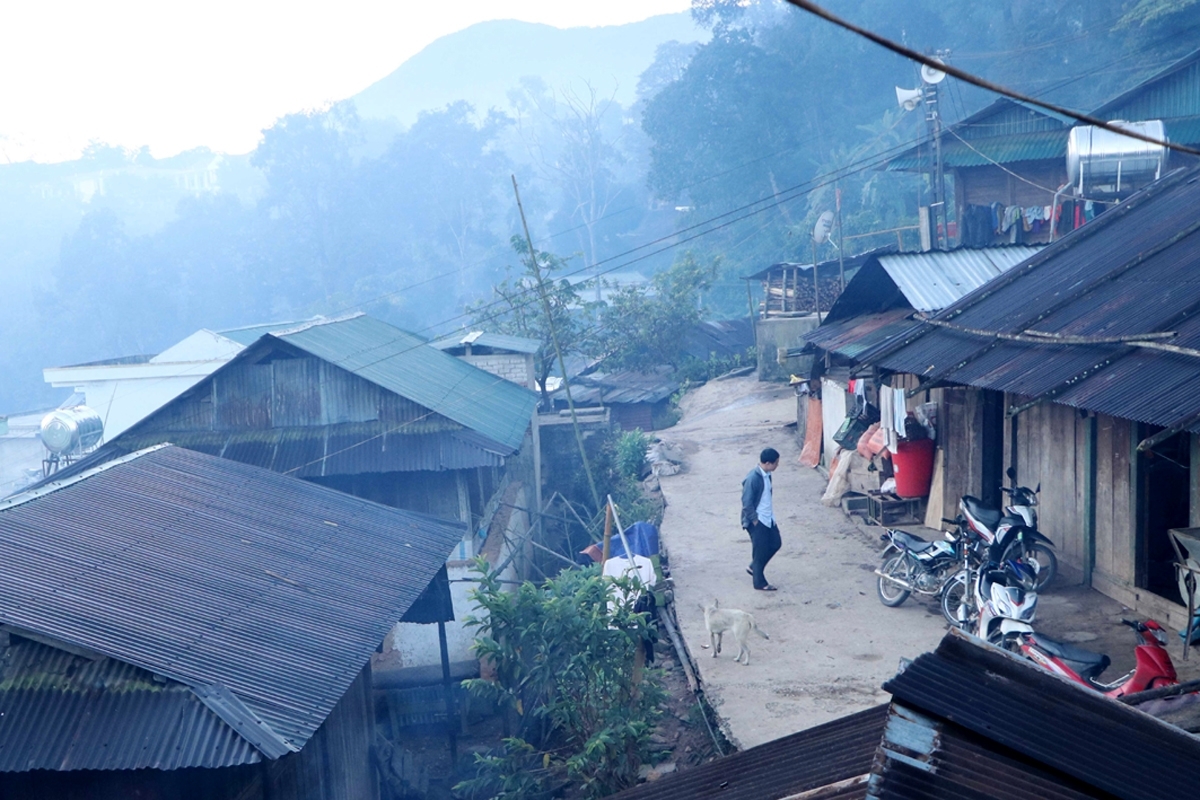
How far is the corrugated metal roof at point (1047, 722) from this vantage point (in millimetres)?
2684

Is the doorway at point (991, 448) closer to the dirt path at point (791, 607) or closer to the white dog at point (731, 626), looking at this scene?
the dirt path at point (791, 607)

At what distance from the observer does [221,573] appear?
7.00m

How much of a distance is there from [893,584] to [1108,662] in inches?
133

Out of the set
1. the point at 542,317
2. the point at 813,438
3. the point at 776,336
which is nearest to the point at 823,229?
the point at 776,336

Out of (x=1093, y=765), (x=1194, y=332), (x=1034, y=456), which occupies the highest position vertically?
(x=1194, y=332)

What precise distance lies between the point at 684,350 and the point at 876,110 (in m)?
17.3

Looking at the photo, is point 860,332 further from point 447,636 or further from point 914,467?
point 447,636

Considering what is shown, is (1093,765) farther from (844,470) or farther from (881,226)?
(881,226)

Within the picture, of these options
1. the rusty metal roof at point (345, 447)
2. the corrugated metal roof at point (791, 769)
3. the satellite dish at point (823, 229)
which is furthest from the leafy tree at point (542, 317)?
the corrugated metal roof at point (791, 769)

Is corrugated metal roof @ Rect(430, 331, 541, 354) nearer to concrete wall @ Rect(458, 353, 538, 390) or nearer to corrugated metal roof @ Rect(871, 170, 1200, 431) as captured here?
concrete wall @ Rect(458, 353, 538, 390)

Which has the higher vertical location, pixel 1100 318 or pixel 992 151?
pixel 992 151

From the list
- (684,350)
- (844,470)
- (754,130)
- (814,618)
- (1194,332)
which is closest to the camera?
(1194,332)

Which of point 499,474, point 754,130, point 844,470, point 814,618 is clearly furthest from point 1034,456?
point 754,130

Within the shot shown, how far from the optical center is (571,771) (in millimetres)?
7457
